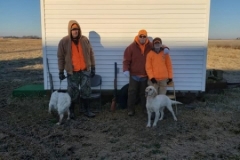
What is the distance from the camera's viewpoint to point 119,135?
518 cm

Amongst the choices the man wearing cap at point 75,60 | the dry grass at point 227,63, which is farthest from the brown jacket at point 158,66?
the dry grass at point 227,63

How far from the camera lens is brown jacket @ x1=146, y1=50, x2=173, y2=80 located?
5.82m

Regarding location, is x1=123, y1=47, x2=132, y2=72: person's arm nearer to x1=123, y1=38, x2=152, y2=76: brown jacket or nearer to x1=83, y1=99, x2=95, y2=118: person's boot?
x1=123, y1=38, x2=152, y2=76: brown jacket

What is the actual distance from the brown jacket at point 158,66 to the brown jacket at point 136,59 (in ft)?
0.98

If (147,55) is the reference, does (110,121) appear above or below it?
below

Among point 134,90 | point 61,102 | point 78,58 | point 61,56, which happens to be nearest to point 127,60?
point 134,90

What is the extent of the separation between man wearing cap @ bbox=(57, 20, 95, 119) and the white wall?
118 cm

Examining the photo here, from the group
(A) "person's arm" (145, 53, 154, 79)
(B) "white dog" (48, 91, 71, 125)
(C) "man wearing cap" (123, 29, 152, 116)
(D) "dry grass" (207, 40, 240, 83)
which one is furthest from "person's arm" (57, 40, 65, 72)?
(D) "dry grass" (207, 40, 240, 83)

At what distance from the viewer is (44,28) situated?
23.1ft

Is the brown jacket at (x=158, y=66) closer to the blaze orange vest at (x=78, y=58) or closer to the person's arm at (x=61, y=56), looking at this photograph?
the blaze orange vest at (x=78, y=58)

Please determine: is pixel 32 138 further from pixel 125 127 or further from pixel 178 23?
pixel 178 23

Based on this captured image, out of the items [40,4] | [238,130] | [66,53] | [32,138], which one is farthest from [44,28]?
[238,130]

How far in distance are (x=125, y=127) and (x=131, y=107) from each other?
856 millimetres

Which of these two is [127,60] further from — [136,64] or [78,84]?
[78,84]
